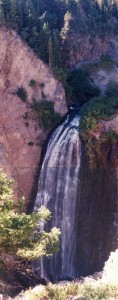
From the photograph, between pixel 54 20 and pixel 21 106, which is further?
pixel 54 20

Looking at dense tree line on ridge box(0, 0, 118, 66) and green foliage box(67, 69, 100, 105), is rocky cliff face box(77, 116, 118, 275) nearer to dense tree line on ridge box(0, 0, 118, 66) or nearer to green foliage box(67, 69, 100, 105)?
green foliage box(67, 69, 100, 105)

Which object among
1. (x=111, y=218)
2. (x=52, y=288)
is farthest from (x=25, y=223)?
(x=111, y=218)

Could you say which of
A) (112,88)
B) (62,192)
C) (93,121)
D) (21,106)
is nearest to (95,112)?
(93,121)

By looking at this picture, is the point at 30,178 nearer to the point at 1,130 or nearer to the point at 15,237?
the point at 1,130

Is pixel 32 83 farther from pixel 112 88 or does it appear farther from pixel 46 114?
pixel 112 88

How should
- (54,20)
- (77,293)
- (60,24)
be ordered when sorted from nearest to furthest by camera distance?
(77,293), (54,20), (60,24)

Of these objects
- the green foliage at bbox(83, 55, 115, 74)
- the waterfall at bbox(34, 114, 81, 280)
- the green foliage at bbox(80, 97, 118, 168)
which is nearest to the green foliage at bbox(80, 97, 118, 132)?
the green foliage at bbox(80, 97, 118, 168)

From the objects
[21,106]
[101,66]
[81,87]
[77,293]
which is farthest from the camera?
[101,66]
